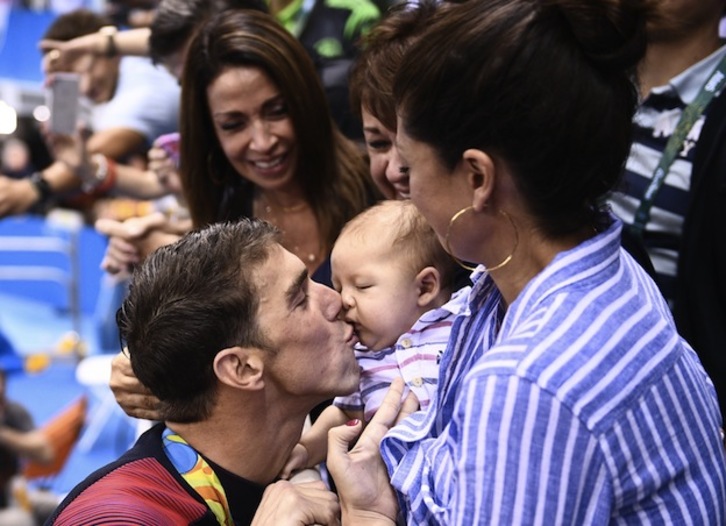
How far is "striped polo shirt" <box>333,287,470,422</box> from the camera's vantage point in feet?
7.08

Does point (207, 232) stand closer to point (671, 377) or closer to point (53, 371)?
point (671, 377)

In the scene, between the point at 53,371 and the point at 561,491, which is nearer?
the point at 561,491

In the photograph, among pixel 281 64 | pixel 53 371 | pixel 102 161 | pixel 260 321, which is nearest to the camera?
pixel 260 321

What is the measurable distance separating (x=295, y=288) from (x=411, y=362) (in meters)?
0.30

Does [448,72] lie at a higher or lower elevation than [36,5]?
higher

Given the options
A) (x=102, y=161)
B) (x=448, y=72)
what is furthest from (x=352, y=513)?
(x=102, y=161)

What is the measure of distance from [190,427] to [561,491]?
879mm

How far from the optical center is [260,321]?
2.02 metres

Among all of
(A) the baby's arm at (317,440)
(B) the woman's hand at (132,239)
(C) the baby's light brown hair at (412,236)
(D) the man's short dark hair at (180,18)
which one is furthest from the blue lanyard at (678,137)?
(D) the man's short dark hair at (180,18)

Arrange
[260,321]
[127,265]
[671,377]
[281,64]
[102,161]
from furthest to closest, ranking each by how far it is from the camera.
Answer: [102,161]
[127,265]
[281,64]
[260,321]
[671,377]

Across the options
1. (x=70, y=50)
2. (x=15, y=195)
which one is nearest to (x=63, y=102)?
(x=70, y=50)

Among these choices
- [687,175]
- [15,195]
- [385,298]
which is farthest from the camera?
[15,195]

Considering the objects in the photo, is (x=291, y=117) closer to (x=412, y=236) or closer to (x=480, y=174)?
(x=412, y=236)

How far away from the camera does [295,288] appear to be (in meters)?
2.08
